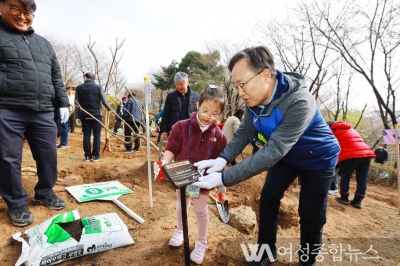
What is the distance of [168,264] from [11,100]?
6.47 ft

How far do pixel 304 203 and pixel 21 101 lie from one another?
2.58m

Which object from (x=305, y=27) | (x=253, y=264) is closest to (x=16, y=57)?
(x=253, y=264)

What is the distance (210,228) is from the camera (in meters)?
2.32

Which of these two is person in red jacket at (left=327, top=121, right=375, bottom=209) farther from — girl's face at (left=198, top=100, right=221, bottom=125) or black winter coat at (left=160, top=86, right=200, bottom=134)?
girl's face at (left=198, top=100, right=221, bottom=125)

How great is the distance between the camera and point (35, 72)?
2.15m

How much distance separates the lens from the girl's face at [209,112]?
177 centimetres

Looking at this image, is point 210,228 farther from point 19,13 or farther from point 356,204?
point 356,204

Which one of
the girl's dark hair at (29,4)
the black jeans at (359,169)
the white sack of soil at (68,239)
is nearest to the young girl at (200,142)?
the white sack of soil at (68,239)

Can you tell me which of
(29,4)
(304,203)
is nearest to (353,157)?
(304,203)

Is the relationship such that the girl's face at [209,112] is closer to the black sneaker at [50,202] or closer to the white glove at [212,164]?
the white glove at [212,164]

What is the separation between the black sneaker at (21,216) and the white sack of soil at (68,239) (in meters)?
0.25

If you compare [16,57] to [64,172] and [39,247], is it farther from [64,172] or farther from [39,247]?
[64,172]

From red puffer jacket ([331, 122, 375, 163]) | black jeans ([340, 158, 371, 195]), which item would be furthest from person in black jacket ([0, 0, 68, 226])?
black jeans ([340, 158, 371, 195])

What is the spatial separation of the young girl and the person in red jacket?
120 inches
